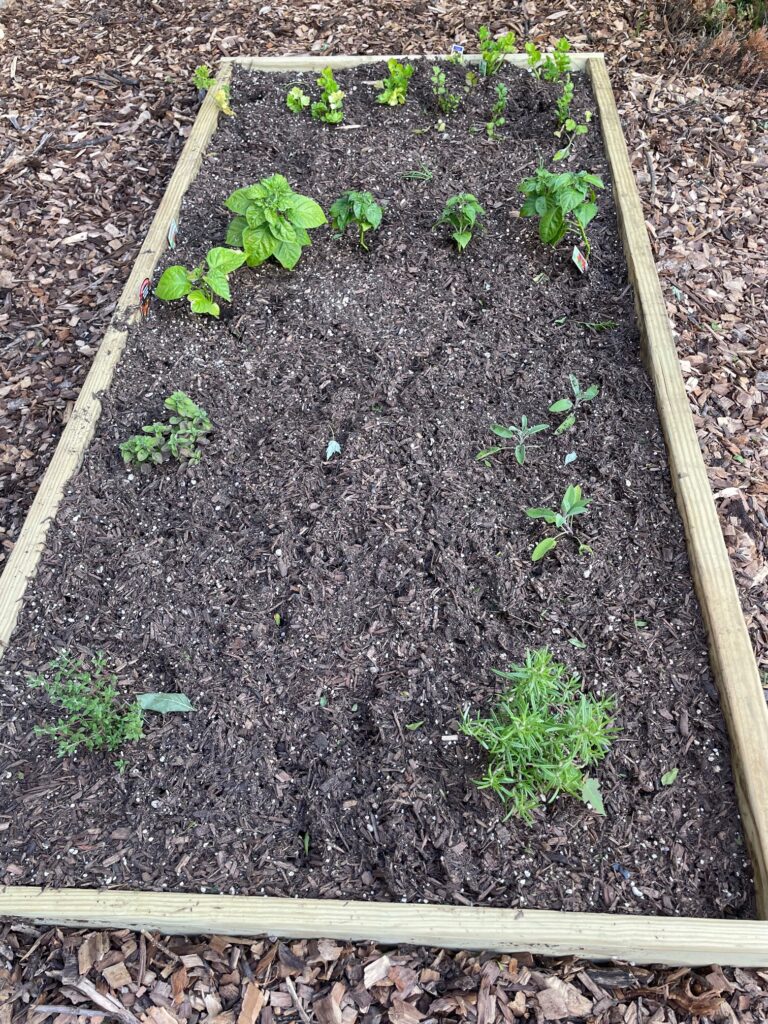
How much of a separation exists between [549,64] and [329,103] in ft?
3.20

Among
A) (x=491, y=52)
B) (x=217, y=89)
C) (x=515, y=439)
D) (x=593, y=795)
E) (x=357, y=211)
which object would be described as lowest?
(x=593, y=795)

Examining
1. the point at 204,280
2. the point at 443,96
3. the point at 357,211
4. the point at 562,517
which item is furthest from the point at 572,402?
the point at 443,96

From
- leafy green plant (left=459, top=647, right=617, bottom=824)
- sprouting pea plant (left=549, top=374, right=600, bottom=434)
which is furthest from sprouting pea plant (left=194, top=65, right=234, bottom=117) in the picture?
leafy green plant (left=459, top=647, right=617, bottom=824)

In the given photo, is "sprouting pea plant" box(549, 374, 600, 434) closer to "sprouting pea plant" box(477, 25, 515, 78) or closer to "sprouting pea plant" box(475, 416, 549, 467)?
A: "sprouting pea plant" box(475, 416, 549, 467)

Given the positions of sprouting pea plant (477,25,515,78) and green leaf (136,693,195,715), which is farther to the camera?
sprouting pea plant (477,25,515,78)

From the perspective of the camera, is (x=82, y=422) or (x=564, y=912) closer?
(x=564, y=912)

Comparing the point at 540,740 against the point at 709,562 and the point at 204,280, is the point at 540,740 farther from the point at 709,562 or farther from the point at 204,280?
the point at 204,280

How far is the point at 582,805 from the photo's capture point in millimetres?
1777

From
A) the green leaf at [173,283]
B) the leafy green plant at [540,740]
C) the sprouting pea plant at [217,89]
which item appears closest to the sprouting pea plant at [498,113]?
the sprouting pea plant at [217,89]

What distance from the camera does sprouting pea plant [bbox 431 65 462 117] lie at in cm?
328

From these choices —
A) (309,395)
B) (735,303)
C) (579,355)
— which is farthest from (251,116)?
(735,303)

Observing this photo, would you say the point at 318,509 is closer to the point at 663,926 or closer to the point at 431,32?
the point at 663,926

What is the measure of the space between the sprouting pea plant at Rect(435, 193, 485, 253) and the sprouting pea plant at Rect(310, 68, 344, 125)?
83 centimetres

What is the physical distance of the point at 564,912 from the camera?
158 centimetres
